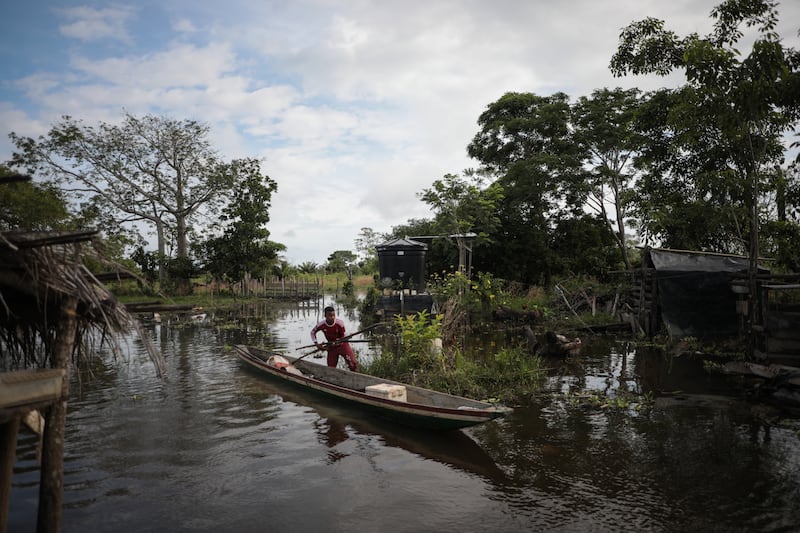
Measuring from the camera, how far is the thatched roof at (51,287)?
3693mm

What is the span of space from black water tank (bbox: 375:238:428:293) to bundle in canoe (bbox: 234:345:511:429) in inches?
357

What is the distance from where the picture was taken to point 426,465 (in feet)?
21.0

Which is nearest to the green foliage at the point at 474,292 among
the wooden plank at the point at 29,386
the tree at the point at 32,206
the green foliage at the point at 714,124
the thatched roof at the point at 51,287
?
the green foliage at the point at 714,124

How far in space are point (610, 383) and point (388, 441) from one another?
17.0 feet

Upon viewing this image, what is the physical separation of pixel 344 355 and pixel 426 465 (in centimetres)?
453

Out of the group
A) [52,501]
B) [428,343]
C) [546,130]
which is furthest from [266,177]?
[52,501]

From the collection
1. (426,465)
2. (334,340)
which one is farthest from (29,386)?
(334,340)

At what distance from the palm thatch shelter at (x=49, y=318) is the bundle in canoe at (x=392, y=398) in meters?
3.59

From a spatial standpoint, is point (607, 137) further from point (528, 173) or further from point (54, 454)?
point (54, 454)

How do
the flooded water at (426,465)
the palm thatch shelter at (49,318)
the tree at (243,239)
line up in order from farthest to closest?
the tree at (243,239) → the flooded water at (426,465) → the palm thatch shelter at (49,318)

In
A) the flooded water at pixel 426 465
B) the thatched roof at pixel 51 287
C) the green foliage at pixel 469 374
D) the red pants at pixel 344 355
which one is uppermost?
the thatched roof at pixel 51 287

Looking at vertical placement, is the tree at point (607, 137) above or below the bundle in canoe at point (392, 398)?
above

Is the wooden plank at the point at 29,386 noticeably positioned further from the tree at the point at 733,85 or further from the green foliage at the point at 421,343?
the tree at the point at 733,85

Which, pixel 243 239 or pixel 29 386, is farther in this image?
pixel 243 239
